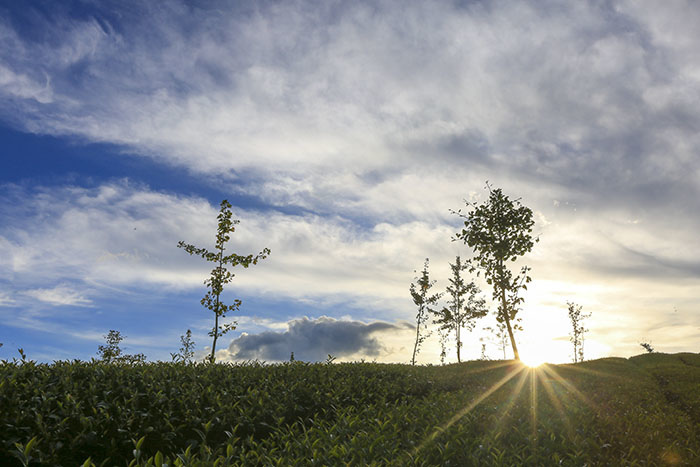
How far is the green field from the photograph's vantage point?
6.16 metres

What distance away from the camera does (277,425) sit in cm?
862

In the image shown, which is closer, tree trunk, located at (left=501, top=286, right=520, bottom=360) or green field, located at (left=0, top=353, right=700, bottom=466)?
green field, located at (left=0, top=353, right=700, bottom=466)

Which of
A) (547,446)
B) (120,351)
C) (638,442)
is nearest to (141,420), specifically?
(547,446)

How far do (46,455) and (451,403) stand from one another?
7.31m

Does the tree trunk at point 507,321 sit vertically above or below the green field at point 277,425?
above

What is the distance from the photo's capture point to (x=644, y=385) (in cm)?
1862

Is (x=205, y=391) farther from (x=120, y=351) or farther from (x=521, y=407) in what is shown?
(x=120, y=351)

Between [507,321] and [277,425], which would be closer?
[277,425]

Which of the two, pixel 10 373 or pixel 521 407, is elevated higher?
pixel 10 373

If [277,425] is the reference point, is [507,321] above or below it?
above

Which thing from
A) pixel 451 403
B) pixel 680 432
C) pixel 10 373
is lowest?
pixel 680 432

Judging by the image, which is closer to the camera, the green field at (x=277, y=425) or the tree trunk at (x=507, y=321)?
the green field at (x=277, y=425)

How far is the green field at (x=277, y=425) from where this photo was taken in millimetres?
6164

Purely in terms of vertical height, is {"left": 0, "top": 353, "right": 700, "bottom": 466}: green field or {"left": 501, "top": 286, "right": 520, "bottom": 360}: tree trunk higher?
{"left": 501, "top": 286, "right": 520, "bottom": 360}: tree trunk
